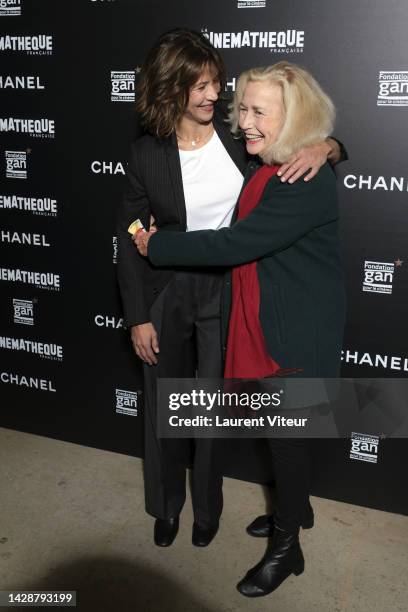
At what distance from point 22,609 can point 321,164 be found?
62.0 inches

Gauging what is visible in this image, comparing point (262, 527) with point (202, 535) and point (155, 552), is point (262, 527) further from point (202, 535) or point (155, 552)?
point (155, 552)

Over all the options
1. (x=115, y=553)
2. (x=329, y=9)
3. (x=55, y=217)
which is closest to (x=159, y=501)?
(x=115, y=553)

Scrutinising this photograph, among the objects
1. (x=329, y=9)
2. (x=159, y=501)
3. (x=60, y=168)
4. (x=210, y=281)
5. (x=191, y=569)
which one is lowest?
(x=191, y=569)

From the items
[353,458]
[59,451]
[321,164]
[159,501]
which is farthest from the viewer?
[59,451]

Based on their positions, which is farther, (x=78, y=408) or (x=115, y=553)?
(x=78, y=408)

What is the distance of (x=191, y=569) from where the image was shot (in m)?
2.15

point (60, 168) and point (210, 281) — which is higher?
point (60, 168)

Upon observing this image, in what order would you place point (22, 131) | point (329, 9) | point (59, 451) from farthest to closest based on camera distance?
point (59, 451)
point (22, 131)
point (329, 9)

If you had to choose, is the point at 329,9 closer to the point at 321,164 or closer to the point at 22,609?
the point at 321,164

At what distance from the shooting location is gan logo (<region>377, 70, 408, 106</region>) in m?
2.07

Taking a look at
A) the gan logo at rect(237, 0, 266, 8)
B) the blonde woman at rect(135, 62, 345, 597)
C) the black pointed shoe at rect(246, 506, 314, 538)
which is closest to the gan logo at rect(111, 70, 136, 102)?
the gan logo at rect(237, 0, 266, 8)

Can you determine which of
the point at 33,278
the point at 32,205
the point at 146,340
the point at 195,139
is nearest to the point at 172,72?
the point at 195,139

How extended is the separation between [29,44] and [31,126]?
0.32 m

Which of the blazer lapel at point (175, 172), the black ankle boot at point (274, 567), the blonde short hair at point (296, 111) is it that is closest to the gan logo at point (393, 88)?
the blonde short hair at point (296, 111)
